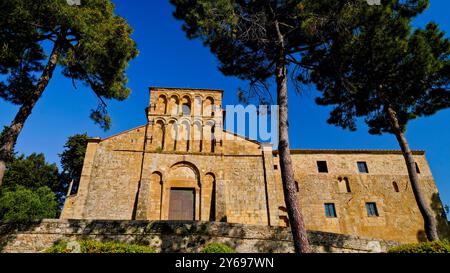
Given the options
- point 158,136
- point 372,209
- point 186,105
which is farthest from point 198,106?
point 372,209

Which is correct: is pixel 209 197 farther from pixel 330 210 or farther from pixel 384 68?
pixel 384 68

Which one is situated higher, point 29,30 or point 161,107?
point 161,107

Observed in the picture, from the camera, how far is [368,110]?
13.2 m

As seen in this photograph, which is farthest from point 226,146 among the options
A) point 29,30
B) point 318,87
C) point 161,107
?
point 29,30

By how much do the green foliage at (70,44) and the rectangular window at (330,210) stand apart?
1783 cm

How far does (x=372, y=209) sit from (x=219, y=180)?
13456mm

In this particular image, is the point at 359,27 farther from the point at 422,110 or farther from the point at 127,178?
the point at 127,178

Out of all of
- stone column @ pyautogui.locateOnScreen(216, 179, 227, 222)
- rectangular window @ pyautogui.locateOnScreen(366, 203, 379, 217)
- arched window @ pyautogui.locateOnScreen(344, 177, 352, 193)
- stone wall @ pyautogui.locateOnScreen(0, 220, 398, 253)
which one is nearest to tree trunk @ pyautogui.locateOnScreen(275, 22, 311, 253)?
stone wall @ pyautogui.locateOnScreen(0, 220, 398, 253)

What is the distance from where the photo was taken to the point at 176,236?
10047 mm

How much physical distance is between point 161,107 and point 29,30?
454 inches

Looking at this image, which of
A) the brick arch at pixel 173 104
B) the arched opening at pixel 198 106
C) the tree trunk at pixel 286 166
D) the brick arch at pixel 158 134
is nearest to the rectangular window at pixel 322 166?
the arched opening at pixel 198 106

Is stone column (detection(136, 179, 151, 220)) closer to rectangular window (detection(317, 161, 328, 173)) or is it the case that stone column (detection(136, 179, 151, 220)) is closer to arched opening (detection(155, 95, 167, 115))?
arched opening (detection(155, 95, 167, 115))

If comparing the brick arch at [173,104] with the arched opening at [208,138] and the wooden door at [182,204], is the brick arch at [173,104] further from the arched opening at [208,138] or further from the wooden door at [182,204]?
the wooden door at [182,204]

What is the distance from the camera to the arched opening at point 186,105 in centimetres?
2106
